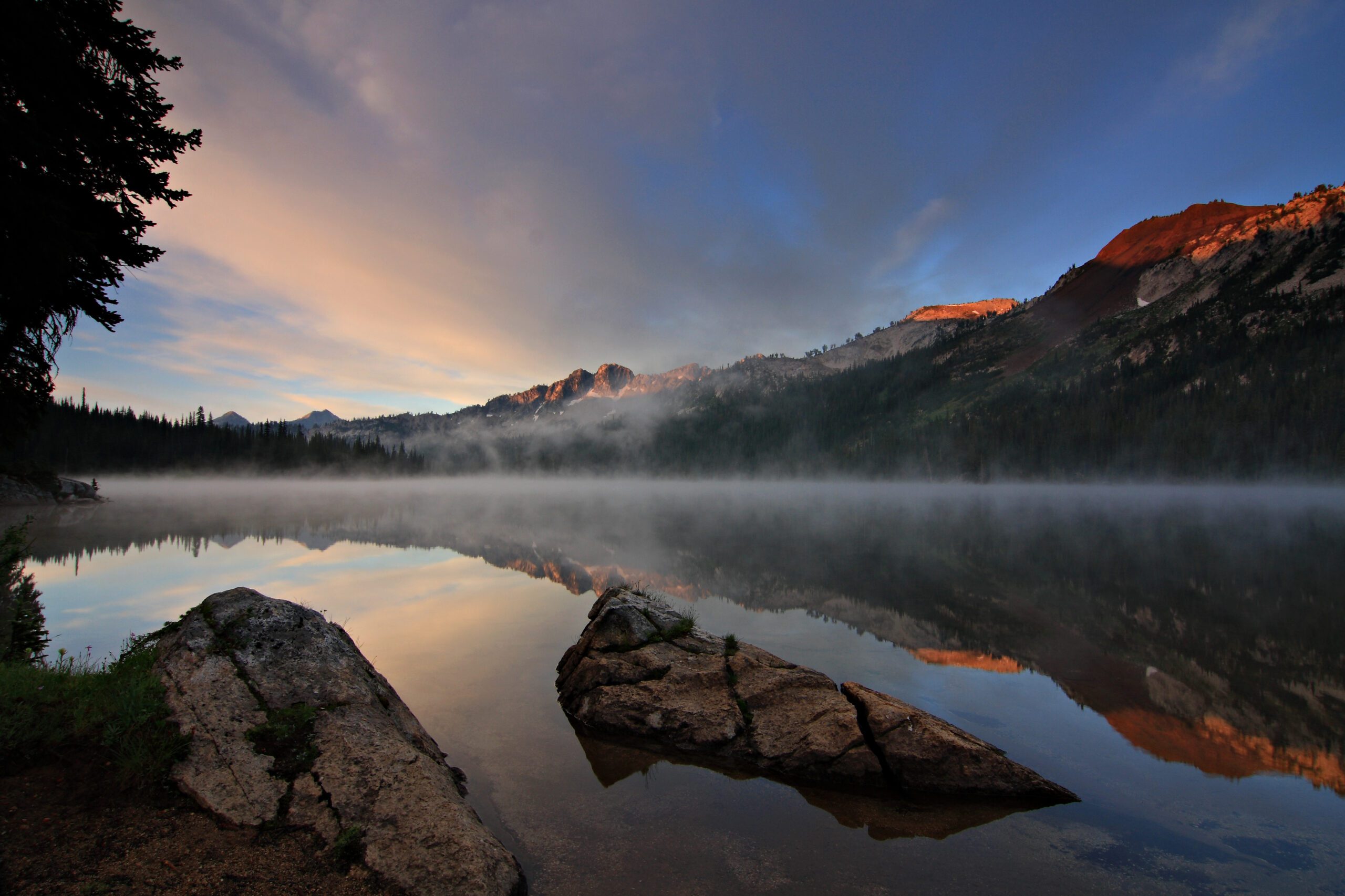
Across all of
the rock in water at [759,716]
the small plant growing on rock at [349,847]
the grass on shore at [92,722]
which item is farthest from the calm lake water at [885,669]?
the grass on shore at [92,722]

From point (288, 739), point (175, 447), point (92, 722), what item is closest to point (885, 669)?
point (288, 739)

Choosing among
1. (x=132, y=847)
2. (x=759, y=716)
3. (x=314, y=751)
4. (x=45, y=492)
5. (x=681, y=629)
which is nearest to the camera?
(x=132, y=847)

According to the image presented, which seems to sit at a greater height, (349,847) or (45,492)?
(349,847)

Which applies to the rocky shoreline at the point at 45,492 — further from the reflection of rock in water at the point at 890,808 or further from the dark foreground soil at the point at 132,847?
the reflection of rock in water at the point at 890,808

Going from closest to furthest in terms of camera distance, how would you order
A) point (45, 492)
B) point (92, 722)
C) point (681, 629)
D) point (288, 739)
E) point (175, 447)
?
point (92, 722), point (288, 739), point (681, 629), point (45, 492), point (175, 447)

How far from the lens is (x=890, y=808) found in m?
8.01

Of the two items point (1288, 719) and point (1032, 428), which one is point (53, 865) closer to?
point (1288, 719)

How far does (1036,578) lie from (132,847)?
3042 centimetres

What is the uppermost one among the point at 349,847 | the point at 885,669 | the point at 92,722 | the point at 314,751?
the point at 92,722

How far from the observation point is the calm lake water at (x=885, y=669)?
23.2 ft

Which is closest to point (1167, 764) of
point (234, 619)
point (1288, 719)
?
point (1288, 719)

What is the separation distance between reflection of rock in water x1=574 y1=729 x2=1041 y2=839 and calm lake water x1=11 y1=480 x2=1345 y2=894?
0.05 m

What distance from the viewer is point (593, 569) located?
27469mm

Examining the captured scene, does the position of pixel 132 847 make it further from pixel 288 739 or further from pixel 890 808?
pixel 890 808
